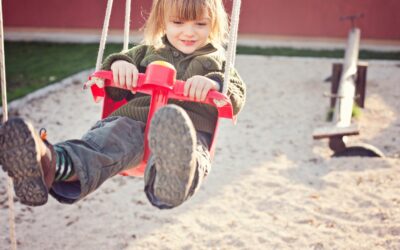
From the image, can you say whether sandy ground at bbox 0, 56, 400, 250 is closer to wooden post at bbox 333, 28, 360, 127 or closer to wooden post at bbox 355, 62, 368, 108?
wooden post at bbox 355, 62, 368, 108

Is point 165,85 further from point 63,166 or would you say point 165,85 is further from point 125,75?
point 63,166

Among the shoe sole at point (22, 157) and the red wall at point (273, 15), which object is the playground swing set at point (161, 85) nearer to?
the shoe sole at point (22, 157)

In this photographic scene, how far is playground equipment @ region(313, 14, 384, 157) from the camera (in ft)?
15.5

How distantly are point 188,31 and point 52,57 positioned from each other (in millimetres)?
7295

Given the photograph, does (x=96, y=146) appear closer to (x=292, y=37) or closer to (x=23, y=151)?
(x=23, y=151)

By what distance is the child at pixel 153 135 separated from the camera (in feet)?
5.82

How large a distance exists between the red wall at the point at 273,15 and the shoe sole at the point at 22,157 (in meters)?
8.07

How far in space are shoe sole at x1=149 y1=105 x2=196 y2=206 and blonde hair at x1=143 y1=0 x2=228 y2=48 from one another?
0.73 m

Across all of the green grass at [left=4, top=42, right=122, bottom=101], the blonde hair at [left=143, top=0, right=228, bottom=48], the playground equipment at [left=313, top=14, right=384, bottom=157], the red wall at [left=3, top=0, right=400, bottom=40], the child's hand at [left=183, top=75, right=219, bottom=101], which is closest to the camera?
the child's hand at [left=183, top=75, right=219, bottom=101]

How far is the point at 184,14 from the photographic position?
7.86ft

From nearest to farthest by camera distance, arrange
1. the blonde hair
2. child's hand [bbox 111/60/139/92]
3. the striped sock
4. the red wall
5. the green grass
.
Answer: the striped sock
child's hand [bbox 111/60/139/92]
the blonde hair
the green grass
the red wall

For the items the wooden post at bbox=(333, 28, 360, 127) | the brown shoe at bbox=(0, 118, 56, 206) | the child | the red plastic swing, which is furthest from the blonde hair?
the wooden post at bbox=(333, 28, 360, 127)

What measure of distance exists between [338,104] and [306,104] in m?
1.32

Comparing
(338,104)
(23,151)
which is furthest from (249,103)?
(23,151)
